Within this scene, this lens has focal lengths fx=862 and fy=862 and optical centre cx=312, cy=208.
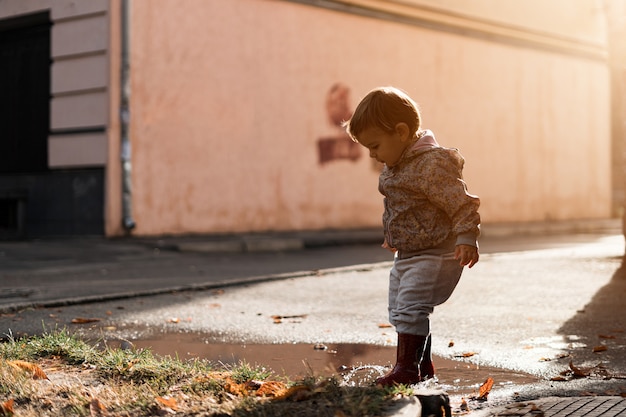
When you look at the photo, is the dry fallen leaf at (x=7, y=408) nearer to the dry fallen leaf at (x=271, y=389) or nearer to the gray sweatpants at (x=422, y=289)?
the dry fallen leaf at (x=271, y=389)

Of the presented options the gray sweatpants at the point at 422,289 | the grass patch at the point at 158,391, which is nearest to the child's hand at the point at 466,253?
the gray sweatpants at the point at 422,289

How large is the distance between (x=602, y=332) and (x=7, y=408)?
10.9 feet

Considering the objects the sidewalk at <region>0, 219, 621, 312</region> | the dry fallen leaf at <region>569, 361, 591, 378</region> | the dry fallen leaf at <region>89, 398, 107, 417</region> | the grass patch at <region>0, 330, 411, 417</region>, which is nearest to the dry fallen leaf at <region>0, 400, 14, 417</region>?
the grass patch at <region>0, 330, 411, 417</region>

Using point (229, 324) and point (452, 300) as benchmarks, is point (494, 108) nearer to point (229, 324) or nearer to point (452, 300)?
point (452, 300)

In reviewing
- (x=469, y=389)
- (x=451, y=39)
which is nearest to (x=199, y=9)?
(x=451, y=39)

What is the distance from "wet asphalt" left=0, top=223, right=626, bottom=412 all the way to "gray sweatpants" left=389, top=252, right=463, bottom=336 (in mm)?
420

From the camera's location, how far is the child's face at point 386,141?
3572 mm

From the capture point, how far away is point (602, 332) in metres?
4.80

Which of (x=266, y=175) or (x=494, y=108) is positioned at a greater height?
(x=494, y=108)

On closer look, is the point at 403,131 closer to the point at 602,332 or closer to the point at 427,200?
the point at 427,200

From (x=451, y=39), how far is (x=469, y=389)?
45.4 feet

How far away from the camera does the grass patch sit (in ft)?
8.76

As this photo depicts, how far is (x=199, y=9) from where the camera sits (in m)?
12.2

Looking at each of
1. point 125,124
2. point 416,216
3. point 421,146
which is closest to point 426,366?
point 416,216
